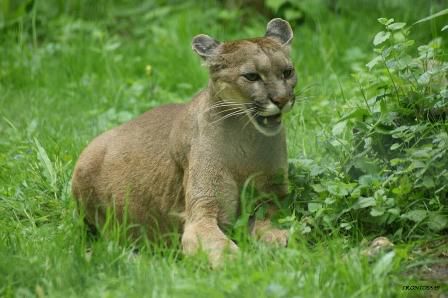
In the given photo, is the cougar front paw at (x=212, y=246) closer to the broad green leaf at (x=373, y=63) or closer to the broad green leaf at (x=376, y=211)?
the broad green leaf at (x=376, y=211)

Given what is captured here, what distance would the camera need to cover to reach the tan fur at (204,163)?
20.4 ft

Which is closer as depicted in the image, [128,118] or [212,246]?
[212,246]

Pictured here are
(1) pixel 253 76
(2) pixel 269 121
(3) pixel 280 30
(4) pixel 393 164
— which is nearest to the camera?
(4) pixel 393 164

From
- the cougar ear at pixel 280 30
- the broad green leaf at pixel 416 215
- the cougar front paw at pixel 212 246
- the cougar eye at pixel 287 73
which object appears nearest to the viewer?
the cougar front paw at pixel 212 246

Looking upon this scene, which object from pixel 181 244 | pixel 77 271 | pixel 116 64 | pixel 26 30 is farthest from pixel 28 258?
pixel 26 30

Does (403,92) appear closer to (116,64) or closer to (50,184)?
(50,184)

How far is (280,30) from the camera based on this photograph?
6754 mm

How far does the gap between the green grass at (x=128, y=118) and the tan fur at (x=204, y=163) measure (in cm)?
25

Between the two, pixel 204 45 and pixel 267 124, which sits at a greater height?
pixel 204 45

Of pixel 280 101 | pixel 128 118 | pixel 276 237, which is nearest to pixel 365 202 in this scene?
pixel 276 237

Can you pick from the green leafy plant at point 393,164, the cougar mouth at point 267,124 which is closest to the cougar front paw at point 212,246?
the green leafy plant at point 393,164

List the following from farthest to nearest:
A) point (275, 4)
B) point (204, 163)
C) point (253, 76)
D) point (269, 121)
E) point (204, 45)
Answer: point (275, 4) < point (204, 45) < point (204, 163) < point (269, 121) < point (253, 76)

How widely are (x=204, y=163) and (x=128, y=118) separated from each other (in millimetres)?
2987

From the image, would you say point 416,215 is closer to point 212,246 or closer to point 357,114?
point 357,114
